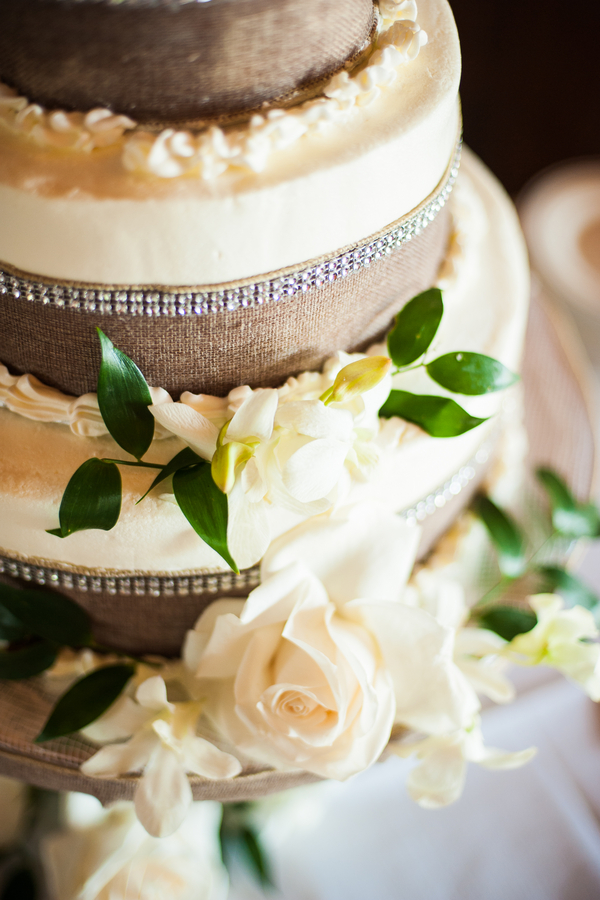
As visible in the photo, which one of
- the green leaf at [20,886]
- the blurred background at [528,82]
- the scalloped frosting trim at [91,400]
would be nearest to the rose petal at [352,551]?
the scalloped frosting trim at [91,400]

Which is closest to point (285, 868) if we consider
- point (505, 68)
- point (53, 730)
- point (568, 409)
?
point (53, 730)

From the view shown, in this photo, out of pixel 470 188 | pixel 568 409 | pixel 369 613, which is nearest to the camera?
pixel 369 613

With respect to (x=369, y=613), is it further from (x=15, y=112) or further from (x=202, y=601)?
(x=15, y=112)

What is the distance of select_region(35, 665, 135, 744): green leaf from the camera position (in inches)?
23.1

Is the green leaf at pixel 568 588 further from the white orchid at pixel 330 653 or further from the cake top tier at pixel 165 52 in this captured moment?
the cake top tier at pixel 165 52

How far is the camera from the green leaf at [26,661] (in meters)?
0.64

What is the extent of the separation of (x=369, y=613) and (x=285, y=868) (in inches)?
22.3

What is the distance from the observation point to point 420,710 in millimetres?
567

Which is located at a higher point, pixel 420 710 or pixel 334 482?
pixel 334 482

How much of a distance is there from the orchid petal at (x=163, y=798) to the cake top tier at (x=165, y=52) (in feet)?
1.59

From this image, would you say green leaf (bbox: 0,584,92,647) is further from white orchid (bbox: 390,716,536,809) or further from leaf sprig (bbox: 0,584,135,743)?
white orchid (bbox: 390,716,536,809)

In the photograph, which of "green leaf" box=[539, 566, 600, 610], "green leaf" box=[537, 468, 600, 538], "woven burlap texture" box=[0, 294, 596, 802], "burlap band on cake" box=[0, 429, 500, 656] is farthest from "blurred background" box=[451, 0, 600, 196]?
"burlap band on cake" box=[0, 429, 500, 656]

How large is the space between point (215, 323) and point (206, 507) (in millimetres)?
140

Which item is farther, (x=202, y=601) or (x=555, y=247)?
(x=555, y=247)
